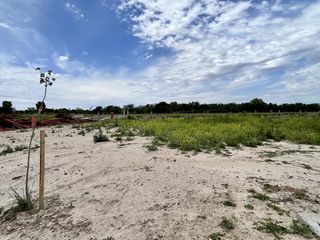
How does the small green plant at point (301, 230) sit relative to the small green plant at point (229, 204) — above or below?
below

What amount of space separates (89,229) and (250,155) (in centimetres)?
576

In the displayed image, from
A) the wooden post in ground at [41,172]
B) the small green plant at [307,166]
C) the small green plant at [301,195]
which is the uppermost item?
the wooden post in ground at [41,172]

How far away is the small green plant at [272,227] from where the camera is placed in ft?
12.0

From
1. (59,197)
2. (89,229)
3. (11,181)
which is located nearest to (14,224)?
(59,197)

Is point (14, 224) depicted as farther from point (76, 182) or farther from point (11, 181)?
point (11, 181)

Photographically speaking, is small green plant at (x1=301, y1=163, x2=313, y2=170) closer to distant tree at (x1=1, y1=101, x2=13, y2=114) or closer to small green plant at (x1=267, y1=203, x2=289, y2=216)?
small green plant at (x1=267, y1=203, x2=289, y2=216)

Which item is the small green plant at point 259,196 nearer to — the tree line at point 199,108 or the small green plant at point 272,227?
the small green plant at point 272,227

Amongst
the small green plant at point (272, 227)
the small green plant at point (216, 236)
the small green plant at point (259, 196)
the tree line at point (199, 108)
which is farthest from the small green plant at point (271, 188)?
the tree line at point (199, 108)

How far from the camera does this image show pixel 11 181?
6.82 metres

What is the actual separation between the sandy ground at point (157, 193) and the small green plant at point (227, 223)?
0.21 feet

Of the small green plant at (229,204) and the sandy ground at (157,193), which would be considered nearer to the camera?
the sandy ground at (157,193)

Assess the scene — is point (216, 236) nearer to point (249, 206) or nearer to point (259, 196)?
point (249, 206)

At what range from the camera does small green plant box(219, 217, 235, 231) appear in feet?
12.6

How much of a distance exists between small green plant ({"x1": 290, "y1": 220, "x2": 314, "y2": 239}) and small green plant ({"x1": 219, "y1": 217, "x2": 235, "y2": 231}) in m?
0.73
